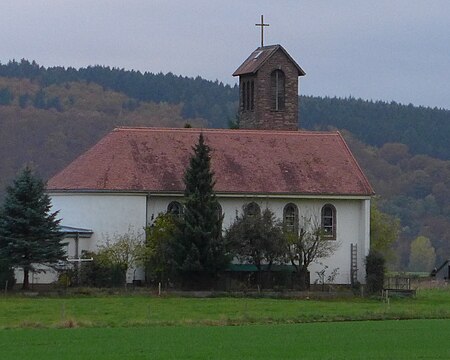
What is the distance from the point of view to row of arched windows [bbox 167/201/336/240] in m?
64.5

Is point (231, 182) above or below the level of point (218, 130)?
below

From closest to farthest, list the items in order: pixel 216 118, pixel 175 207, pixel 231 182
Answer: pixel 175 207
pixel 231 182
pixel 216 118

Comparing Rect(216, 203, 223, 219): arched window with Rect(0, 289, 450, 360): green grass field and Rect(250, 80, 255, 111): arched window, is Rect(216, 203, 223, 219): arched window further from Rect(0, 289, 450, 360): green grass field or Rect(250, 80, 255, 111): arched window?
Rect(250, 80, 255, 111): arched window

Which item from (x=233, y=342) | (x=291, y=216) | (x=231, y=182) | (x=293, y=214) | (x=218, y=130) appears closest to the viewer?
(x=233, y=342)

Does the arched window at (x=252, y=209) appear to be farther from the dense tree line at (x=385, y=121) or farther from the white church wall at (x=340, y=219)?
the dense tree line at (x=385, y=121)

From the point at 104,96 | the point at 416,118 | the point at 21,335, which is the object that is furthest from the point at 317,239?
the point at 416,118

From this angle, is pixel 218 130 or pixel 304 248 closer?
pixel 304 248

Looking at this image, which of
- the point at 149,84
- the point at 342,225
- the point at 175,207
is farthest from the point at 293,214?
the point at 149,84

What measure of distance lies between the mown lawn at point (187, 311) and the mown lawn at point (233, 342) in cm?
228

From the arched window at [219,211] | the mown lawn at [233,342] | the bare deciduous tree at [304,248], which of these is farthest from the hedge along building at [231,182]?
the mown lawn at [233,342]

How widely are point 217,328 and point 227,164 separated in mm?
26442

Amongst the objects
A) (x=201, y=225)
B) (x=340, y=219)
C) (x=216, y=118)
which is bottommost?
(x=201, y=225)

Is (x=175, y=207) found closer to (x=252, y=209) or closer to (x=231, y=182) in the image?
(x=231, y=182)

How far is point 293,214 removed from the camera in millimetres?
66000
